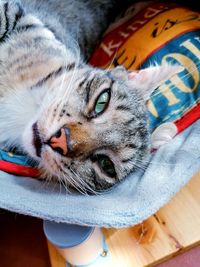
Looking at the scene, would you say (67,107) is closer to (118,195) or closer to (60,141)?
(60,141)

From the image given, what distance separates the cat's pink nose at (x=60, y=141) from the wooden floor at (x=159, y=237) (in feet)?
1.22

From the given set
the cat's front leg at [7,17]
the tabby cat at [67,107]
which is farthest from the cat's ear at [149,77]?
the cat's front leg at [7,17]

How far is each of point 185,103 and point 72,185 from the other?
54cm

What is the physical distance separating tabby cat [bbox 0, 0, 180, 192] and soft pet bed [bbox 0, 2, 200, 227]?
6 centimetres

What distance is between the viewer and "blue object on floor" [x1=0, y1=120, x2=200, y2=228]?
923 millimetres

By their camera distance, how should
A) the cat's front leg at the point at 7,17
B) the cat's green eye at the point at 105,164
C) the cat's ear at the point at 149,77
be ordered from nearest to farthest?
the cat's green eye at the point at 105,164, the cat's ear at the point at 149,77, the cat's front leg at the point at 7,17

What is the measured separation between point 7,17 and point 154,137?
2.17 ft

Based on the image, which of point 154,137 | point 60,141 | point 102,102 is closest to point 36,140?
point 60,141

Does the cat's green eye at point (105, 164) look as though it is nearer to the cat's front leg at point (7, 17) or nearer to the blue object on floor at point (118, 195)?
the blue object on floor at point (118, 195)

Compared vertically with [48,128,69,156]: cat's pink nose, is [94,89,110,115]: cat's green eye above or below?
above

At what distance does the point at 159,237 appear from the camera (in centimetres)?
110

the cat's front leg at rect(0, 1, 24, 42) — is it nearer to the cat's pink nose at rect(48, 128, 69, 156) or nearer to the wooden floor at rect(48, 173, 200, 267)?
the cat's pink nose at rect(48, 128, 69, 156)

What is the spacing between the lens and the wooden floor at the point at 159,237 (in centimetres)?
107

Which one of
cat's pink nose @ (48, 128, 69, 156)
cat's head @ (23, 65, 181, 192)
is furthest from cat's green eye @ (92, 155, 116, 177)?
cat's pink nose @ (48, 128, 69, 156)
